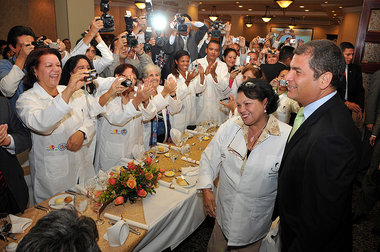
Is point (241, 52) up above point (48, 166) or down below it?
above

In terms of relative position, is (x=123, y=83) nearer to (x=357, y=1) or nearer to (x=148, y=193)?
(x=148, y=193)

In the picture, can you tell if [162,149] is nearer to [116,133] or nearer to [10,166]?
[116,133]

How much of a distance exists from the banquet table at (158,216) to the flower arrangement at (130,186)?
0.23 ft

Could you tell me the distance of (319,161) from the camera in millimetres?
1246

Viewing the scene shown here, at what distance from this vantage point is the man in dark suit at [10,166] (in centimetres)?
185

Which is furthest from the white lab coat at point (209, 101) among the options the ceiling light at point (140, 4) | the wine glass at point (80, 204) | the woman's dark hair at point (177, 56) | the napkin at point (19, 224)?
the napkin at point (19, 224)

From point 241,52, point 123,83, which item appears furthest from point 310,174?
point 241,52

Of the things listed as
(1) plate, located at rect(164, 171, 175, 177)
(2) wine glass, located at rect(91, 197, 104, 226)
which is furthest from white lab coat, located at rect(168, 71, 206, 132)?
(2) wine glass, located at rect(91, 197, 104, 226)

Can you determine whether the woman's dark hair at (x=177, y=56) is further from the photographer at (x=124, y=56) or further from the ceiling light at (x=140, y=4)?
the ceiling light at (x=140, y=4)

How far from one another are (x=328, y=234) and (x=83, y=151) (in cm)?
211

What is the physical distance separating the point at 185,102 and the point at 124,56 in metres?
1.13

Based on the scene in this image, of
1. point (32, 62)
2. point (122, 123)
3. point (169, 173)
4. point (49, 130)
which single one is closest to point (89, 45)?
point (32, 62)

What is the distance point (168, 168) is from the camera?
2584 millimetres

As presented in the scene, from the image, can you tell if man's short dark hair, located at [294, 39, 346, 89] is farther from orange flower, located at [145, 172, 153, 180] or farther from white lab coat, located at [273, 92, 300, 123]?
white lab coat, located at [273, 92, 300, 123]
